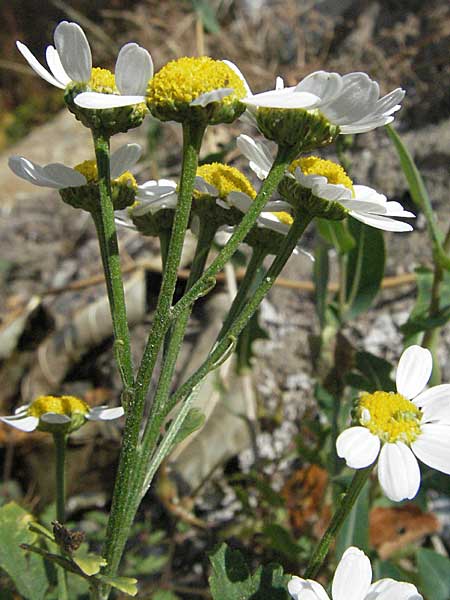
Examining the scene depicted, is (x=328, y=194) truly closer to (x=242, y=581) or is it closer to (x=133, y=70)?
(x=133, y=70)

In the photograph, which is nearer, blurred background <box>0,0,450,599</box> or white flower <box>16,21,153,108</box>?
white flower <box>16,21,153,108</box>

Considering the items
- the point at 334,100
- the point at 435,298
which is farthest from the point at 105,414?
the point at 435,298

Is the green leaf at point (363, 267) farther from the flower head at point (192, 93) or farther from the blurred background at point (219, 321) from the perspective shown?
the flower head at point (192, 93)

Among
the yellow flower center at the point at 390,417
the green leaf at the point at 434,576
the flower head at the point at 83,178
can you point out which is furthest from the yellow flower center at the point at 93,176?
the green leaf at the point at 434,576

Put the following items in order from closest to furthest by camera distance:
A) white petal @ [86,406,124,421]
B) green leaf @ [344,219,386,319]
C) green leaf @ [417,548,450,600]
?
1. white petal @ [86,406,124,421]
2. green leaf @ [417,548,450,600]
3. green leaf @ [344,219,386,319]

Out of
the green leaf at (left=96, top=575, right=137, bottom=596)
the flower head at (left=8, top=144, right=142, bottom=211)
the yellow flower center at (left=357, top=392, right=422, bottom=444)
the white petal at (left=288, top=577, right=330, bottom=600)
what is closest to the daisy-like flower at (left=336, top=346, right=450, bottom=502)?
the yellow flower center at (left=357, top=392, right=422, bottom=444)

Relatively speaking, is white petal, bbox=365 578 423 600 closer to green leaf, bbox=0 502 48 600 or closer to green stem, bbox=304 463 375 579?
green stem, bbox=304 463 375 579

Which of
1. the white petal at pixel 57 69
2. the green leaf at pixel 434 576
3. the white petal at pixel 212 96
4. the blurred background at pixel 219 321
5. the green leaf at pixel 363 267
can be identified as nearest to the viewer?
the white petal at pixel 212 96

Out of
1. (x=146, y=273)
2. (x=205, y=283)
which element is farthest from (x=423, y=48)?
(x=205, y=283)
